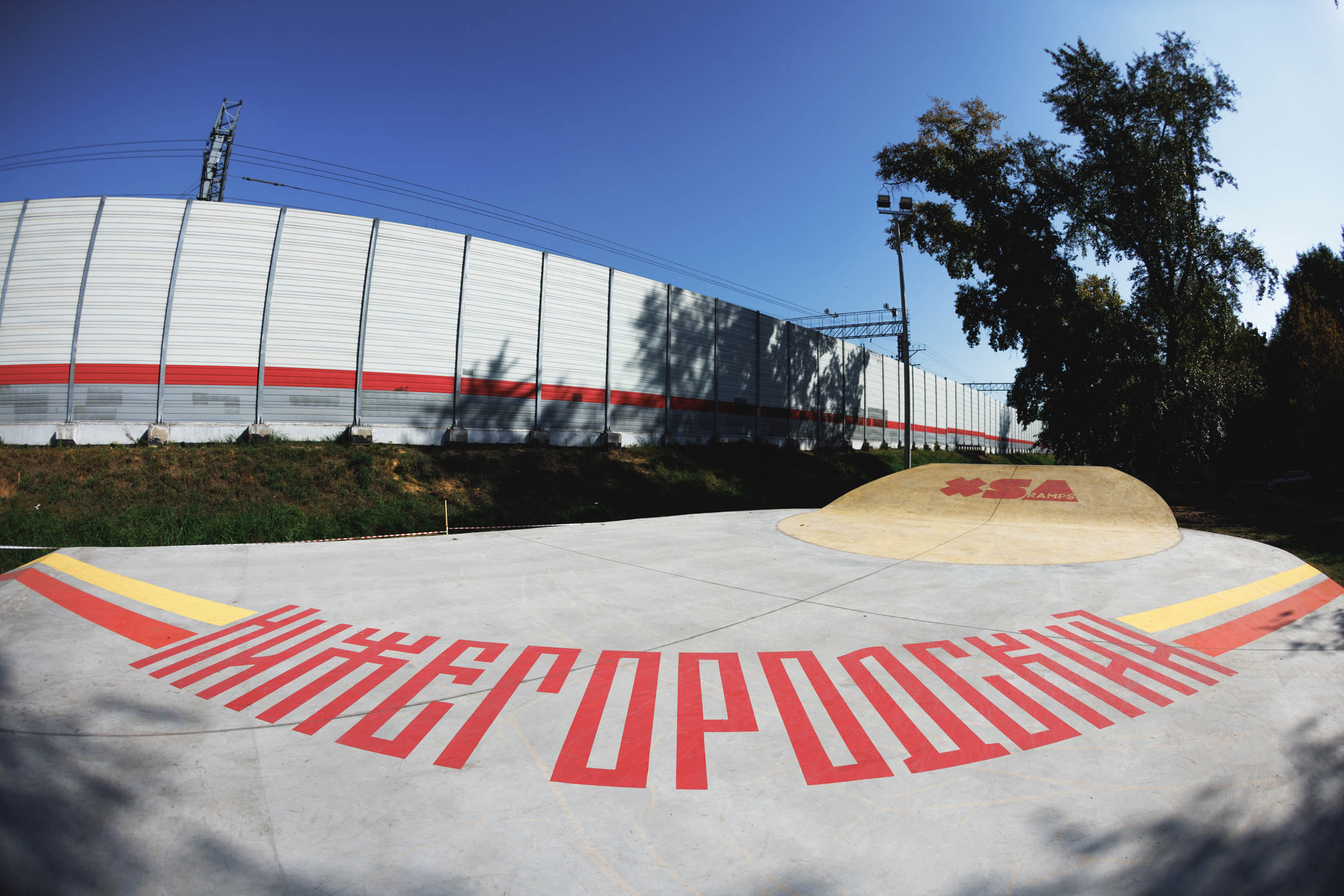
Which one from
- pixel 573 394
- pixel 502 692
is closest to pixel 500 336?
pixel 573 394

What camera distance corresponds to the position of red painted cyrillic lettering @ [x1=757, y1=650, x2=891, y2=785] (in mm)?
2811

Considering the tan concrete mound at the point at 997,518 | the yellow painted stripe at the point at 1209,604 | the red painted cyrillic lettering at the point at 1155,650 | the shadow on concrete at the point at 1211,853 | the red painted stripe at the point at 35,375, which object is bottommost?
the shadow on concrete at the point at 1211,853

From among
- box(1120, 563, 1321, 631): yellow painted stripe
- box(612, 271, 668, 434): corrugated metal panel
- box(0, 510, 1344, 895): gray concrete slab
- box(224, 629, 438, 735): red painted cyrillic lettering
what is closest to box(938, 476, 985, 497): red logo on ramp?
box(1120, 563, 1321, 631): yellow painted stripe

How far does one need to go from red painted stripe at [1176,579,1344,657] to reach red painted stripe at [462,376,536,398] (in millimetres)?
17618

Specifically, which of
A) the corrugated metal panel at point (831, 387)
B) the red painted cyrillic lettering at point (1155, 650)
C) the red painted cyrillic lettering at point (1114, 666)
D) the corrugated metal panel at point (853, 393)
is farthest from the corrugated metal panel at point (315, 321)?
the corrugated metal panel at point (853, 393)

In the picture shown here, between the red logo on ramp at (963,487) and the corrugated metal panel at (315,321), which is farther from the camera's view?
the corrugated metal panel at (315,321)

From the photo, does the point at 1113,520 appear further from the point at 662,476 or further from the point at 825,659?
the point at 662,476

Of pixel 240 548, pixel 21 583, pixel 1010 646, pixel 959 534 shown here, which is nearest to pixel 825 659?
pixel 1010 646

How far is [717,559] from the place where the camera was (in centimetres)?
758

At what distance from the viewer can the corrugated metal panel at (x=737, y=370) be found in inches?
1010

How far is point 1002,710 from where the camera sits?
3443 millimetres

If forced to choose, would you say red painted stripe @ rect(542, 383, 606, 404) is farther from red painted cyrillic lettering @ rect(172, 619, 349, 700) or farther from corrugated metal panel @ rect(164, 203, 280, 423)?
red painted cyrillic lettering @ rect(172, 619, 349, 700)

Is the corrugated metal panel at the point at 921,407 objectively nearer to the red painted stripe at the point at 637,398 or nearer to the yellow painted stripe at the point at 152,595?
the red painted stripe at the point at 637,398

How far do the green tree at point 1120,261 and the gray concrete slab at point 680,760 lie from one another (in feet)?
53.8
